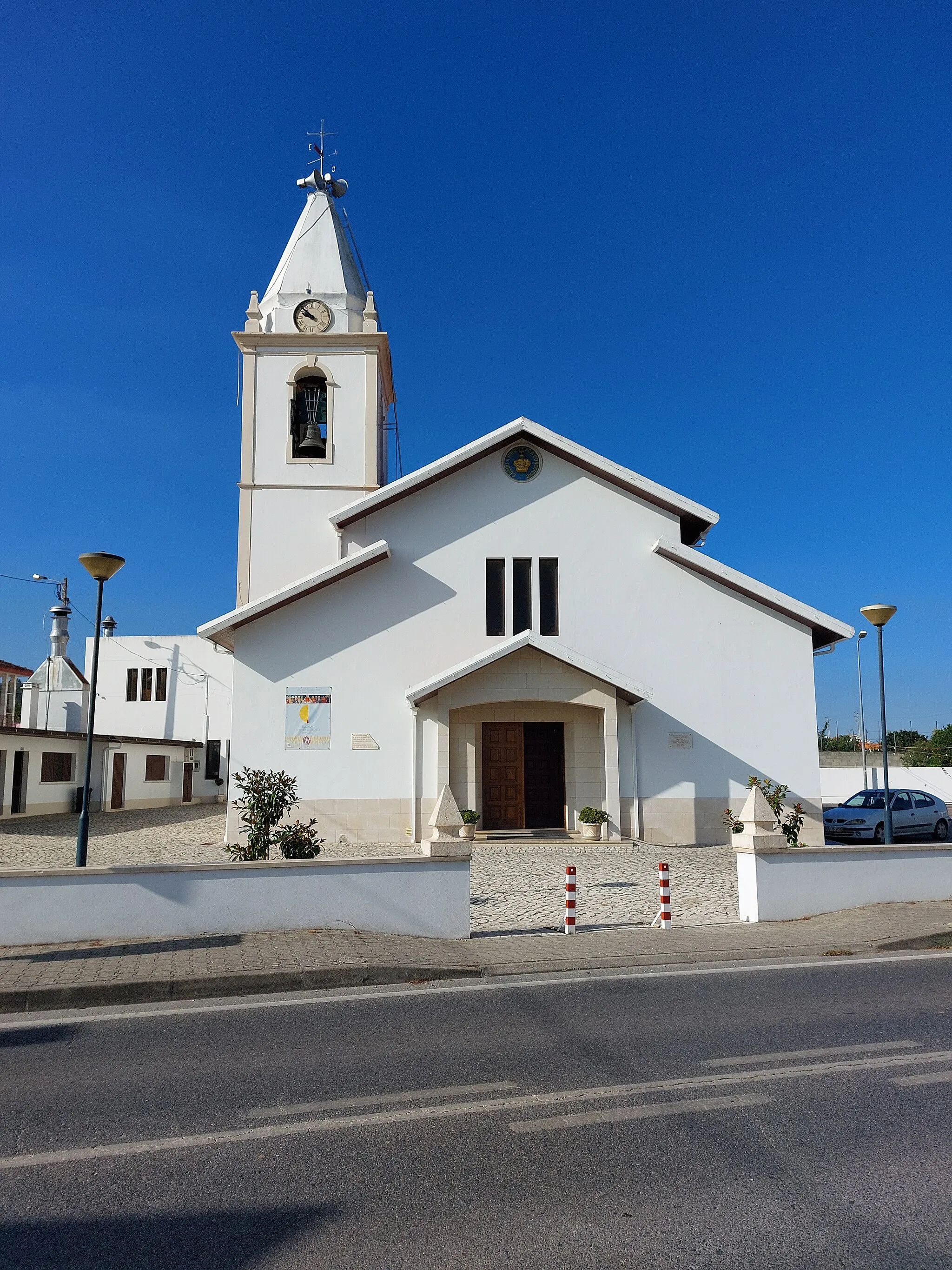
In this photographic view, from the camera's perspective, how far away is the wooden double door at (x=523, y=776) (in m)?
21.3

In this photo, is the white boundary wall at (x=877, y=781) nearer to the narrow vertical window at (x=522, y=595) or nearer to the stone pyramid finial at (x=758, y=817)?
the narrow vertical window at (x=522, y=595)

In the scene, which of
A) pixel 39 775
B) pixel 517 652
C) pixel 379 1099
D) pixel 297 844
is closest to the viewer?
pixel 379 1099

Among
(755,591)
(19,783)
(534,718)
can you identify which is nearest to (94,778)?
(19,783)

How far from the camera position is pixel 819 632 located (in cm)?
2192

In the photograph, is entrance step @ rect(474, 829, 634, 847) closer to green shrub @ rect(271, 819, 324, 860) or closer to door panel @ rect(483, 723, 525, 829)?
door panel @ rect(483, 723, 525, 829)

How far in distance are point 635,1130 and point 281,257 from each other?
28.6 m

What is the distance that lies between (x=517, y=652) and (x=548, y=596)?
2414 millimetres

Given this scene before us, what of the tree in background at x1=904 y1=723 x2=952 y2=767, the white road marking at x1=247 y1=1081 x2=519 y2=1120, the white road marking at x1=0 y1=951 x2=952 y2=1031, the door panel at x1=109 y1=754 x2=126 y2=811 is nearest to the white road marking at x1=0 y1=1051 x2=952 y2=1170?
the white road marking at x1=247 y1=1081 x2=519 y2=1120

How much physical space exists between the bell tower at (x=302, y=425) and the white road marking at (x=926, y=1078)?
2141 cm

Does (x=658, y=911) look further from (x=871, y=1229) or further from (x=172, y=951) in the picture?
(x=871, y=1229)

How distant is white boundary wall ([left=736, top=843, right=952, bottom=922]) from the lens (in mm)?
11242

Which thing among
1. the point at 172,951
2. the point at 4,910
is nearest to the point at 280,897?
the point at 172,951

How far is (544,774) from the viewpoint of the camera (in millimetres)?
21641

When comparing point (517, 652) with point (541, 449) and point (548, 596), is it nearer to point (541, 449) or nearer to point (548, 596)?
point (548, 596)
